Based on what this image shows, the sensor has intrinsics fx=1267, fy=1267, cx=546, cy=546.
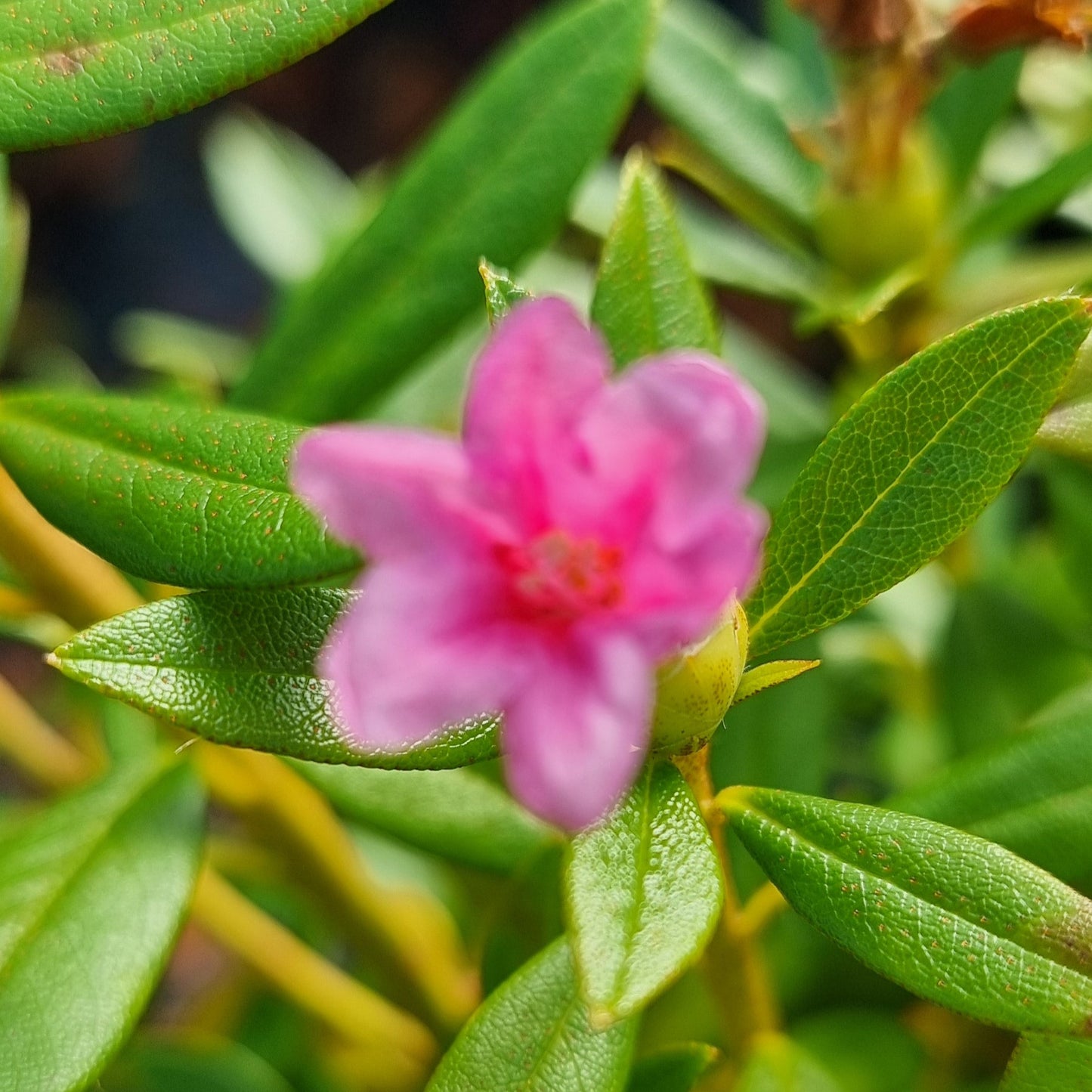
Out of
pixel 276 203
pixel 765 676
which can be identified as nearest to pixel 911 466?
pixel 765 676

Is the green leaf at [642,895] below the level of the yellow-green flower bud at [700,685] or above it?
below

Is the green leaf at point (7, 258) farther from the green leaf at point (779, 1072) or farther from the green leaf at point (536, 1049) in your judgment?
the green leaf at point (779, 1072)

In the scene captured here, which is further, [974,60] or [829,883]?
[974,60]

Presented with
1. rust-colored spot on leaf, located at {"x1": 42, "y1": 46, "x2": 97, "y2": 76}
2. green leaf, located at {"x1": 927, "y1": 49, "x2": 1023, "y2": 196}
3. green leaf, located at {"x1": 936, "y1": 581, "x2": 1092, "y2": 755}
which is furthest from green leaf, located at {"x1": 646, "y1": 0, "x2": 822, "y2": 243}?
rust-colored spot on leaf, located at {"x1": 42, "y1": 46, "x2": 97, "y2": 76}

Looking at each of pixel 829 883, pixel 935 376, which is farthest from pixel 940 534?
pixel 829 883

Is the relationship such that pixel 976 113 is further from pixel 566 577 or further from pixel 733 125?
pixel 566 577

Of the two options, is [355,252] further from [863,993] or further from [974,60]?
[863,993]

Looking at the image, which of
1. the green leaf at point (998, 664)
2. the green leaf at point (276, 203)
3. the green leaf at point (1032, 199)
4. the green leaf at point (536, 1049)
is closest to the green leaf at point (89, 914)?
the green leaf at point (536, 1049)
